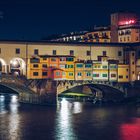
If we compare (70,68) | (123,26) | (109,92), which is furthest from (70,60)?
(123,26)

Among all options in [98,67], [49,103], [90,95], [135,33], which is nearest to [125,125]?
[49,103]

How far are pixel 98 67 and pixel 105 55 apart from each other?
172 centimetres

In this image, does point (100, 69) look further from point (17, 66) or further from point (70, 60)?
point (17, 66)

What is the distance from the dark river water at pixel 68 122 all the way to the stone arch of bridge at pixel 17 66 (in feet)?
13.2

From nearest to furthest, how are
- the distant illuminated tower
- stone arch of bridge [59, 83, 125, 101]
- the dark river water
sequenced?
the dark river water
stone arch of bridge [59, 83, 125, 101]
the distant illuminated tower

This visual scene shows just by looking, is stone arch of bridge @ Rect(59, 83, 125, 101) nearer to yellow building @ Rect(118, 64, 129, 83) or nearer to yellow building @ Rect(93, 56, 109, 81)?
yellow building @ Rect(93, 56, 109, 81)

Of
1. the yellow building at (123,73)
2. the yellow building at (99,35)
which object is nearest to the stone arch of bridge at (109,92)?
the yellow building at (123,73)

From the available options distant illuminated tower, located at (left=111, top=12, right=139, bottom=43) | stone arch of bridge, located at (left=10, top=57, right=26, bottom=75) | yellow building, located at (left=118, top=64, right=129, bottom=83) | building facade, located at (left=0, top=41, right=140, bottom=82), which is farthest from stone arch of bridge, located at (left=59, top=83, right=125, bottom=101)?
distant illuminated tower, located at (left=111, top=12, right=139, bottom=43)

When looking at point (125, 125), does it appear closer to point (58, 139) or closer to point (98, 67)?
point (58, 139)

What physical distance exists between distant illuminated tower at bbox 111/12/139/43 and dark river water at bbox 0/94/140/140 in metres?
25.6

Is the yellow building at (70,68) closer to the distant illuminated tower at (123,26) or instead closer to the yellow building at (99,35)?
the distant illuminated tower at (123,26)

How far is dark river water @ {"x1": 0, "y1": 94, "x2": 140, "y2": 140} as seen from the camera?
39.6 meters

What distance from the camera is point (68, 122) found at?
149ft

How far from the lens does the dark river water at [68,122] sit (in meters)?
39.6
